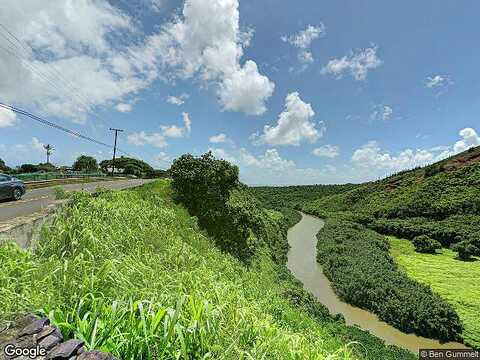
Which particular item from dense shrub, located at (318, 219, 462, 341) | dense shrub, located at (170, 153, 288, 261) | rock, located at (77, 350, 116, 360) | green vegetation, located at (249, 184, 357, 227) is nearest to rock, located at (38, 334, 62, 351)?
rock, located at (77, 350, 116, 360)

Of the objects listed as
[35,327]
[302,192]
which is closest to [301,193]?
[302,192]

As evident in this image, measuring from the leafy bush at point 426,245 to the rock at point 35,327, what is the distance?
3703cm

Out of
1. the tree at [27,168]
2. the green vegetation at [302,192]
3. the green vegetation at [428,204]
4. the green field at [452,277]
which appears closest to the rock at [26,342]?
the green field at [452,277]

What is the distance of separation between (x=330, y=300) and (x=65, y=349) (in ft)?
71.7

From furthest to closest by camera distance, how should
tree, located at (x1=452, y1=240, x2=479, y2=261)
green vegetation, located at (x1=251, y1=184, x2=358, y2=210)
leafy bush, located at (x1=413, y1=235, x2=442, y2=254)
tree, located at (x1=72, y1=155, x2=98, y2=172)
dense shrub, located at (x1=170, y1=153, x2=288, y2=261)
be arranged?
green vegetation, located at (x1=251, y1=184, x2=358, y2=210) < tree, located at (x1=72, y1=155, x2=98, y2=172) < leafy bush, located at (x1=413, y1=235, x2=442, y2=254) < tree, located at (x1=452, y1=240, x2=479, y2=261) < dense shrub, located at (x1=170, y1=153, x2=288, y2=261)

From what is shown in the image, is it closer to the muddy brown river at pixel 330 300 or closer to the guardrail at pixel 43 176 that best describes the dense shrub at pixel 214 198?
the muddy brown river at pixel 330 300

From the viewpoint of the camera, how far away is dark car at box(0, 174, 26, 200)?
17.1m

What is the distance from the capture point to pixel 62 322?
4.14 metres

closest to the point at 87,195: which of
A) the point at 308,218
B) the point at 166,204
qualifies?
the point at 166,204

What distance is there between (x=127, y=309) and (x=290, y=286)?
17.2m

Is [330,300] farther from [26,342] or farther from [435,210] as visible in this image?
[435,210]

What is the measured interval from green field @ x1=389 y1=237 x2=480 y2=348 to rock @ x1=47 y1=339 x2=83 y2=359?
18.7m

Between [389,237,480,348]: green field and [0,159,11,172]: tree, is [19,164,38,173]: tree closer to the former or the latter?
[0,159,11,172]: tree

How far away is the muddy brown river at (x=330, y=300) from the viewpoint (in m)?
17.0
